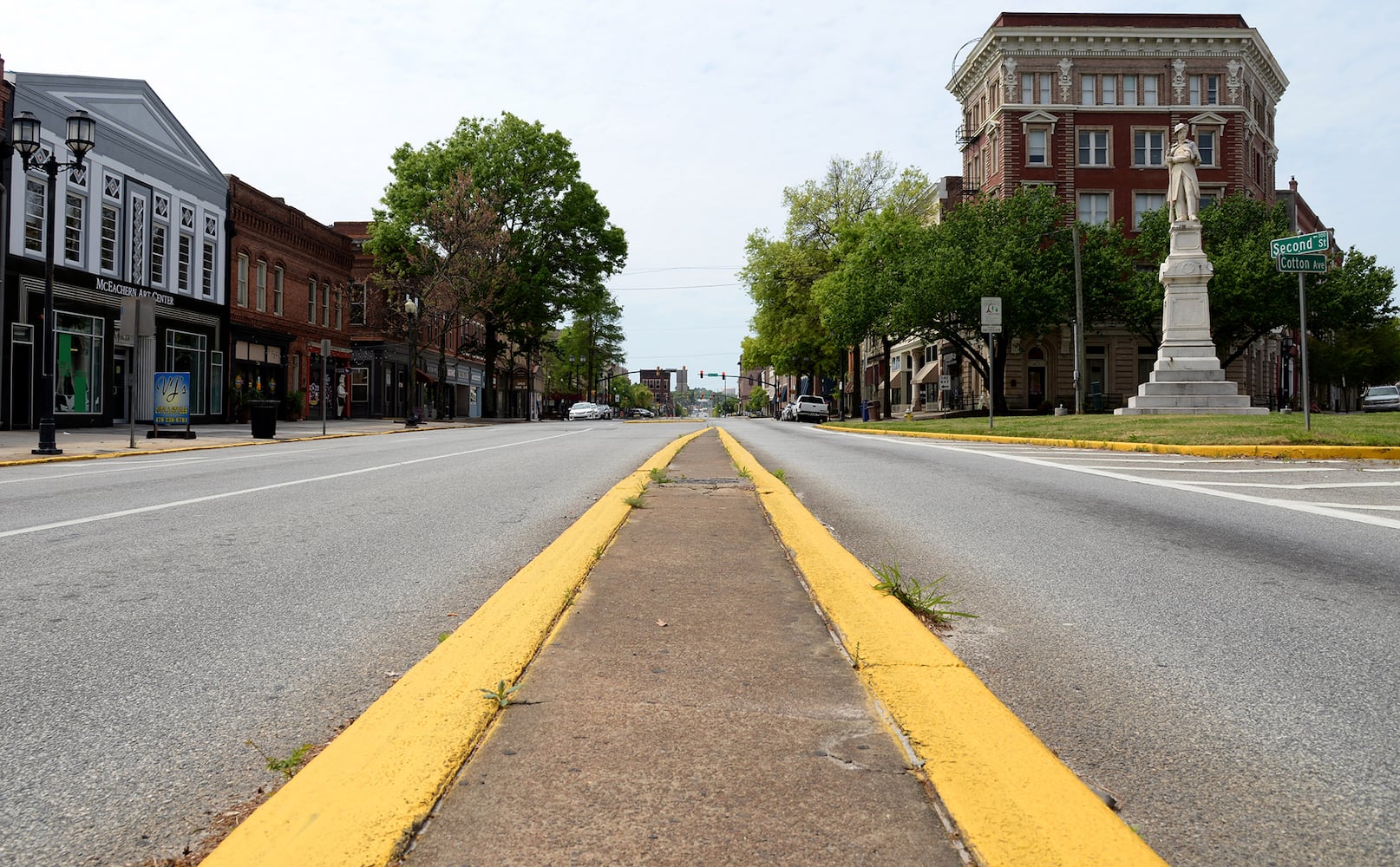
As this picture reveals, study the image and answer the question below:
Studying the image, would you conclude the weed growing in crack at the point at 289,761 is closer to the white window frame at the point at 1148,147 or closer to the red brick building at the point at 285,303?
the red brick building at the point at 285,303

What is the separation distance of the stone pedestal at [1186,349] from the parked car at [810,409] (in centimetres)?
2659

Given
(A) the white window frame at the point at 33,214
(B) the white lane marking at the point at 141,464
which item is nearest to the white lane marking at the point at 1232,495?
(B) the white lane marking at the point at 141,464

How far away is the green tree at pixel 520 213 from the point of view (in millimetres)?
44000

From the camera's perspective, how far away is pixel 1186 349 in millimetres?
26406

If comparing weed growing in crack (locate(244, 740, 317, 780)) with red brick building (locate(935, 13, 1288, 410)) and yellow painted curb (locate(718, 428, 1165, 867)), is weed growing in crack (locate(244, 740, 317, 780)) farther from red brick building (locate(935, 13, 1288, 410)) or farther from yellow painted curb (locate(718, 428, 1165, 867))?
red brick building (locate(935, 13, 1288, 410))

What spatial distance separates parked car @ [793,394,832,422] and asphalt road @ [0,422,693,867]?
149ft

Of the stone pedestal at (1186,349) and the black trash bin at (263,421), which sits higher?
the stone pedestal at (1186,349)

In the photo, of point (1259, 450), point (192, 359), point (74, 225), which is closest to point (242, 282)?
point (192, 359)

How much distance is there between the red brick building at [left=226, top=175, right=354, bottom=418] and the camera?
3362cm

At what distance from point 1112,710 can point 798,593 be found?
1485 mm

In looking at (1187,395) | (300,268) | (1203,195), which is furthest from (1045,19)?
(300,268)

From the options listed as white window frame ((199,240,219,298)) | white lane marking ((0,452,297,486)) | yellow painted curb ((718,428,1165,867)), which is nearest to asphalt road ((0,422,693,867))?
yellow painted curb ((718,428,1165,867))

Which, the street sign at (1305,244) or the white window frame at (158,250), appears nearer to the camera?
the street sign at (1305,244)

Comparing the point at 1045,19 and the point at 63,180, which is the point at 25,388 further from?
the point at 1045,19
